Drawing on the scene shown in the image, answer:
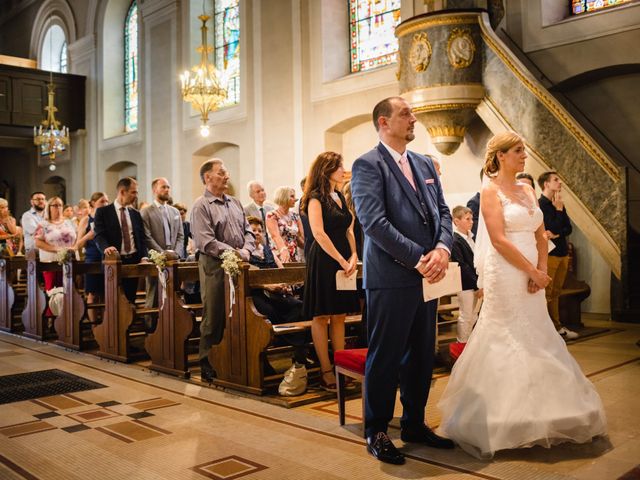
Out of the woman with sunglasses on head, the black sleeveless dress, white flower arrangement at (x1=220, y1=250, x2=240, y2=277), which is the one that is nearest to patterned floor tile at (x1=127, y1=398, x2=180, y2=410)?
white flower arrangement at (x1=220, y1=250, x2=240, y2=277)

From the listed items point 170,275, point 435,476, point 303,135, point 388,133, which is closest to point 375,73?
point 303,135

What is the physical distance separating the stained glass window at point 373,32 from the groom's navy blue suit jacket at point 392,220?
8.32 metres

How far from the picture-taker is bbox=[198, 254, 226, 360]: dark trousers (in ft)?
17.1

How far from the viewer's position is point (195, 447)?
357cm

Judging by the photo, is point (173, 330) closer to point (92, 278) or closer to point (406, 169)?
point (92, 278)

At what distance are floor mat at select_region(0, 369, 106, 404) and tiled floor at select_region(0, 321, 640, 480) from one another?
171 mm

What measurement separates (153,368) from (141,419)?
161 centimetres

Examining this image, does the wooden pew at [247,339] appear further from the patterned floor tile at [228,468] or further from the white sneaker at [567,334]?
the white sneaker at [567,334]

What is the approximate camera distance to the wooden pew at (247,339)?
475cm

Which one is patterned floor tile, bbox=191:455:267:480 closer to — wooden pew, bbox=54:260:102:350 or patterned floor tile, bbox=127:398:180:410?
patterned floor tile, bbox=127:398:180:410

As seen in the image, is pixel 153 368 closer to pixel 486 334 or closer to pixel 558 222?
pixel 486 334

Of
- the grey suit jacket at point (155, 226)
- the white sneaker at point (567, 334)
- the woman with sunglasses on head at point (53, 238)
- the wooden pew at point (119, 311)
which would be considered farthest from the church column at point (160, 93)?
the white sneaker at point (567, 334)

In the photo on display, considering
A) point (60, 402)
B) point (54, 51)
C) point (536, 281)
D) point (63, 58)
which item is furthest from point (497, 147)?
point (54, 51)

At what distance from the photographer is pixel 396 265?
3.29 m
